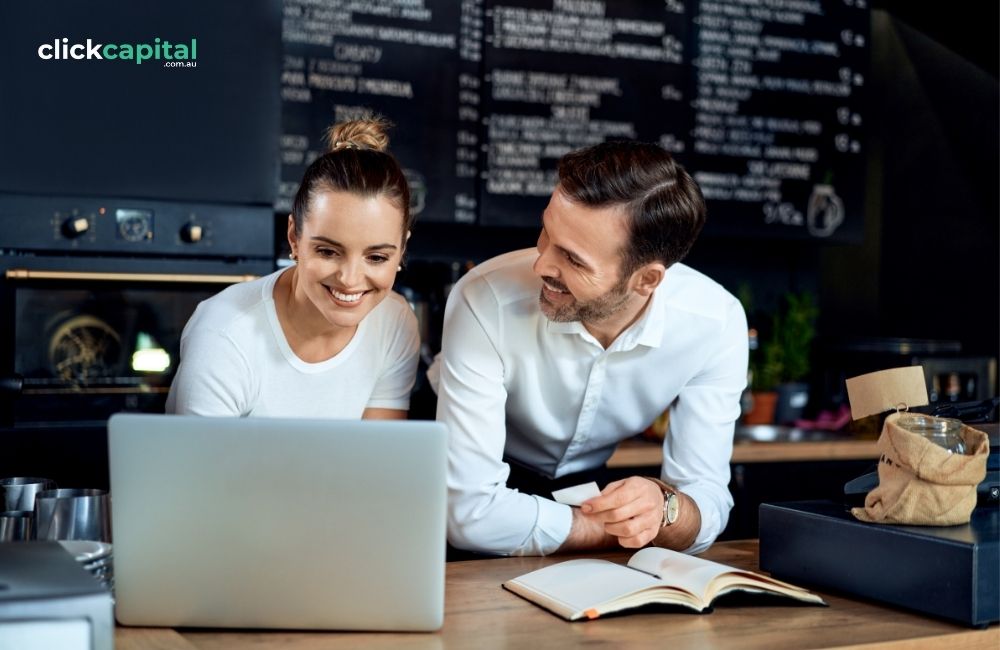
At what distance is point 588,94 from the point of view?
346 centimetres

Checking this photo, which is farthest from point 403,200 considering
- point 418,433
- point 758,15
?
point 758,15

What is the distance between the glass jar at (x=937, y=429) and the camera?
4.41 ft

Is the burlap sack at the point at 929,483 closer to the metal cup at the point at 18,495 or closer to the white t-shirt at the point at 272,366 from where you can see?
the white t-shirt at the point at 272,366

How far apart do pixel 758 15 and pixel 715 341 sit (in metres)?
2.11

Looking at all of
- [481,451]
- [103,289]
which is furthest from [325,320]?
[103,289]

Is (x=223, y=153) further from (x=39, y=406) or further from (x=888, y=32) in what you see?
(x=888, y=32)

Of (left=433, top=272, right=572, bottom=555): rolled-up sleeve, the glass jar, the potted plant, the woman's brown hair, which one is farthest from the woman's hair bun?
the potted plant

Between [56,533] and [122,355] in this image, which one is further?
[122,355]

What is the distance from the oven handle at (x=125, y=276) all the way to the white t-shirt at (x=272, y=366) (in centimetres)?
75

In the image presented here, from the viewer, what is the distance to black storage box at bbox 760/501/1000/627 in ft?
4.03

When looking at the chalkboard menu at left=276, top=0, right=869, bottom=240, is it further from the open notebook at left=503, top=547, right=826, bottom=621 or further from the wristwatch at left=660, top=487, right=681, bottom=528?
the open notebook at left=503, top=547, right=826, bottom=621

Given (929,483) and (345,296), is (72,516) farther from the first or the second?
(929,483)

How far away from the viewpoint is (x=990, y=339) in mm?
3793

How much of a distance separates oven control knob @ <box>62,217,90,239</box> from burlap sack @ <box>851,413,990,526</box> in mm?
2020
